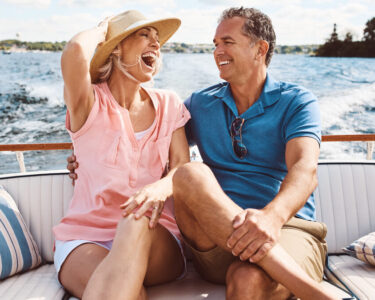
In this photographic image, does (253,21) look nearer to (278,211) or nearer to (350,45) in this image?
(278,211)

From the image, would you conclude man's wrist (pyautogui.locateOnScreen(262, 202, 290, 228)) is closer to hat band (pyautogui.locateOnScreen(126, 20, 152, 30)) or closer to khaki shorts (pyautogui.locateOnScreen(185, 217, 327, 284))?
khaki shorts (pyautogui.locateOnScreen(185, 217, 327, 284))

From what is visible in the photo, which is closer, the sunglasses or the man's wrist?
the man's wrist

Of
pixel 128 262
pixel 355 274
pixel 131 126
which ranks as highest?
pixel 131 126

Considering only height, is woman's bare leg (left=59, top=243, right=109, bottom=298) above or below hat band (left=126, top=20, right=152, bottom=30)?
below

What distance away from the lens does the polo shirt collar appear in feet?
5.80

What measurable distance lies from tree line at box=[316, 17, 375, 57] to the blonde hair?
18326 millimetres

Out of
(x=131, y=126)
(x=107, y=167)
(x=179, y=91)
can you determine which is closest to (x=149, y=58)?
(x=131, y=126)

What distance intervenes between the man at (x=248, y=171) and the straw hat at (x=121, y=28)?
0.28 metres

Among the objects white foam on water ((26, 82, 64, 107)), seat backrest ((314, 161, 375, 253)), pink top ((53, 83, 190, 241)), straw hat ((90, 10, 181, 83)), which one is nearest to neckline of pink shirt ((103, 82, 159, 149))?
pink top ((53, 83, 190, 241))

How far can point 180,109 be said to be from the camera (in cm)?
186

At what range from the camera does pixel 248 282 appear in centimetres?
121

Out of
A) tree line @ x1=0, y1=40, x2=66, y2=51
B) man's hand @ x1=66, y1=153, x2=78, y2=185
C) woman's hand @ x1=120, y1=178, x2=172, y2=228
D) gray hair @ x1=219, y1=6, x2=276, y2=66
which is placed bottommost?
woman's hand @ x1=120, y1=178, x2=172, y2=228

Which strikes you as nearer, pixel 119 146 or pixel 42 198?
pixel 119 146

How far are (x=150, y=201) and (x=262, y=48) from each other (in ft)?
3.30
